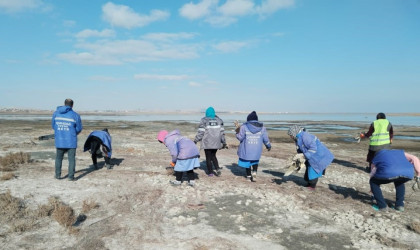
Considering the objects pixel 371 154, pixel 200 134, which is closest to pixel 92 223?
pixel 200 134

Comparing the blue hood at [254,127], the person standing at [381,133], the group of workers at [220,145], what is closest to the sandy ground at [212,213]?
the group of workers at [220,145]

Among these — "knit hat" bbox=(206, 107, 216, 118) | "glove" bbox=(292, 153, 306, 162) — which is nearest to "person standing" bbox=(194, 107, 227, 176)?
Result: "knit hat" bbox=(206, 107, 216, 118)

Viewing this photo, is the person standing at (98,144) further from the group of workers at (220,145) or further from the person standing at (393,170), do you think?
the person standing at (393,170)

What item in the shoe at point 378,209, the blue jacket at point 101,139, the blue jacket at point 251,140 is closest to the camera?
the shoe at point 378,209

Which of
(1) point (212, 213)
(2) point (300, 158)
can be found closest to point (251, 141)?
(2) point (300, 158)

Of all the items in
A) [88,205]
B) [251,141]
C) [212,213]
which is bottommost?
[212,213]

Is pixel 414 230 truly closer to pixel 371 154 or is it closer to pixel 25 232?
pixel 371 154

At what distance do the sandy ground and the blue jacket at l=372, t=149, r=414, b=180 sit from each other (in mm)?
877

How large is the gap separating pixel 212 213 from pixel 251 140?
3.12 metres

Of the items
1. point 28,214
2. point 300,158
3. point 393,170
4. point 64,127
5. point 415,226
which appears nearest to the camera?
point 415,226

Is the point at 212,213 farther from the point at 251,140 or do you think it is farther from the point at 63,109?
the point at 63,109

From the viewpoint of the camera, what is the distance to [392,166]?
5.62m

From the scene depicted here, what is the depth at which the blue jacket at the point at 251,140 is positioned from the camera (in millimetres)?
8203

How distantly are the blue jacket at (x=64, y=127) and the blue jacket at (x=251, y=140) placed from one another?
4.90 m
